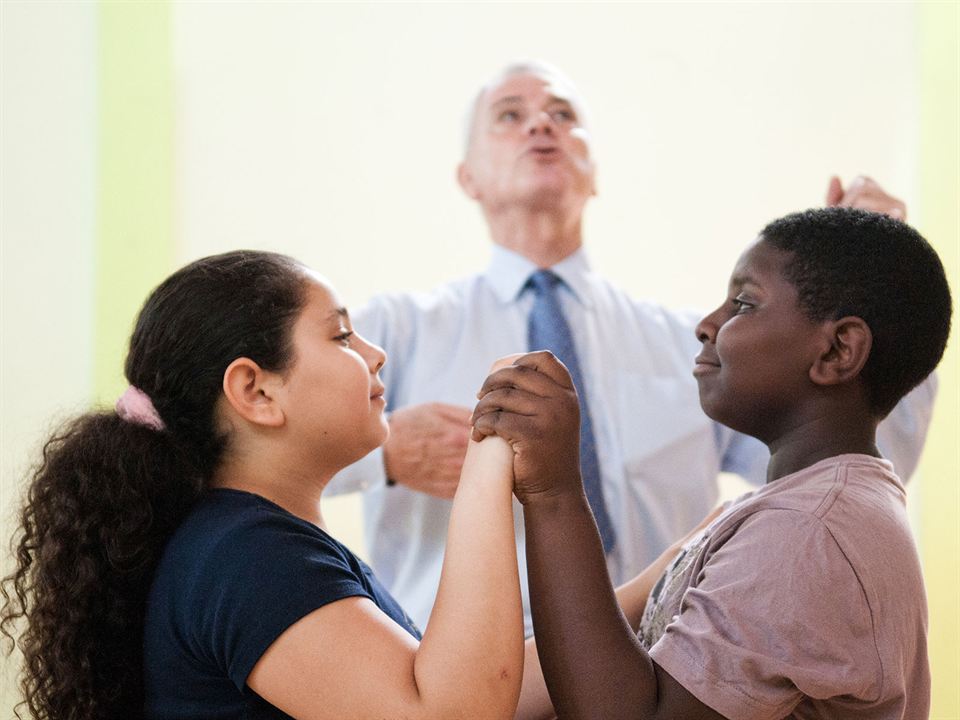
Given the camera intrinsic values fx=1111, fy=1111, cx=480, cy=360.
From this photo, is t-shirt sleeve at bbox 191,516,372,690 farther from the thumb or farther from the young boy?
the thumb

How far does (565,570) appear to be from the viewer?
42.1 inches

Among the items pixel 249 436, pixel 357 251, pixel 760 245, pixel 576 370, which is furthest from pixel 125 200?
pixel 760 245

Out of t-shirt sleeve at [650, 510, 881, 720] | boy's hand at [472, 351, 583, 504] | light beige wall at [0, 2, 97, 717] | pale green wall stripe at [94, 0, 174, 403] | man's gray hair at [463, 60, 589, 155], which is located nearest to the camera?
t-shirt sleeve at [650, 510, 881, 720]

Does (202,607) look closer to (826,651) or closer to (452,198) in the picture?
(826,651)

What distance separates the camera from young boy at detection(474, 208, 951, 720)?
1003 mm

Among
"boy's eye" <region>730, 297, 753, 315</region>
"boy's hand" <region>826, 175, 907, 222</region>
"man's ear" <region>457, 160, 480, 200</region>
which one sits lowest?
"boy's eye" <region>730, 297, 753, 315</region>

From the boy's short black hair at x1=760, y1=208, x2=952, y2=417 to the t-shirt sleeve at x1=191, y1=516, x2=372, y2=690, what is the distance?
580 mm

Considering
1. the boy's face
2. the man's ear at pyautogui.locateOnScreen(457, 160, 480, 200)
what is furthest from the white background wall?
the boy's face

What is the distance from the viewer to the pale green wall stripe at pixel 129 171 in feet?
9.52

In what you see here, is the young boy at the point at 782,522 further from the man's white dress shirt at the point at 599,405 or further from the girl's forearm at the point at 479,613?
the man's white dress shirt at the point at 599,405

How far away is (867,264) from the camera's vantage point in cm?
120

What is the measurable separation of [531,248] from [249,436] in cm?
145

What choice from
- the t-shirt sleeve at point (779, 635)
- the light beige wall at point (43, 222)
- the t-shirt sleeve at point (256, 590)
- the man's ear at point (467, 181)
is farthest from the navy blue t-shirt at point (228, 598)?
the man's ear at point (467, 181)

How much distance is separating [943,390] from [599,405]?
0.97 meters
